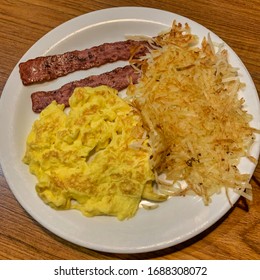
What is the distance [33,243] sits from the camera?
2.40 meters

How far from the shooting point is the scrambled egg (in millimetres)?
2293

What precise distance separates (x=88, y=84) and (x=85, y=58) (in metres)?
0.19

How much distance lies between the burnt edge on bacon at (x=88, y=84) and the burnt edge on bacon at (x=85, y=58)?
0.29ft

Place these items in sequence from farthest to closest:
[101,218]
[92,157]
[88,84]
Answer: [88,84]
[92,157]
[101,218]

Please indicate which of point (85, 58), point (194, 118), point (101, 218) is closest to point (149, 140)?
point (194, 118)

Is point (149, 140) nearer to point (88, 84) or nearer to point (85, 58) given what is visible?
point (88, 84)

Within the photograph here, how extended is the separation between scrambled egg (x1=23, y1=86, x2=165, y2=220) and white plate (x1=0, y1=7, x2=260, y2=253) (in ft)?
0.22

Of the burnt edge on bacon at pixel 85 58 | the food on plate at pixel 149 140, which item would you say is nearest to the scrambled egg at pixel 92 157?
the food on plate at pixel 149 140

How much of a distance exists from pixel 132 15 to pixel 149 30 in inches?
5.8

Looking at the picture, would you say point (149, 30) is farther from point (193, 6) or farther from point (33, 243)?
point (33, 243)

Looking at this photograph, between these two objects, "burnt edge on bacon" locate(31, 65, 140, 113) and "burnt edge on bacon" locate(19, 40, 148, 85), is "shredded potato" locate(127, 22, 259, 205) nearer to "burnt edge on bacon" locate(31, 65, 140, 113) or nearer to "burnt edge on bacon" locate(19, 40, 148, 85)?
"burnt edge on bacon" locate(31, 65, 140, 113)

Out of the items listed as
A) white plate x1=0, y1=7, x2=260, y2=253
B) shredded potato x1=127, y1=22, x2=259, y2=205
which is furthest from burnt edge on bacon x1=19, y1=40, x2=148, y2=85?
shredded potato x1=127, y1=22, x2=259, y2=205

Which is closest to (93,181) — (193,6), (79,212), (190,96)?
(79,212)

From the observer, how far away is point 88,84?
105 inches
